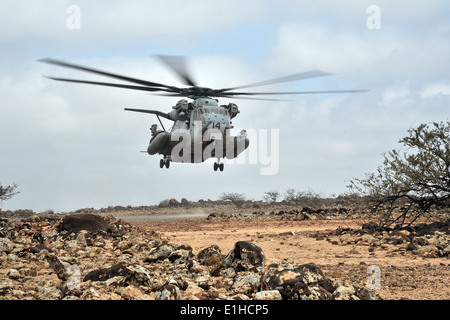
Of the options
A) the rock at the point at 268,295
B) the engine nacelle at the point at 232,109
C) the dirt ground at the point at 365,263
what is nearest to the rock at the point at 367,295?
the dirt ground at the point at 365,263

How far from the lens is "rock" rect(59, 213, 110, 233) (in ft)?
48.4

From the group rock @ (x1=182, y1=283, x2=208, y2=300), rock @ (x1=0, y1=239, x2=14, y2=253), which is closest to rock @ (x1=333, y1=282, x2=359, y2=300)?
rock @ (x1=182, y1=283, x2=208, y2=300)

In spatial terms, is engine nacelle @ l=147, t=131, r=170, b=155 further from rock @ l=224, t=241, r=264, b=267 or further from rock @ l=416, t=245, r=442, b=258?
rock @ l=224, t=241, r=264, b=267

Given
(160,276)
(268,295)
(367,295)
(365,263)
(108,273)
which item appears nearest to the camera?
(268,295)

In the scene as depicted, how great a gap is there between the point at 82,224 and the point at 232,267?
8.72 metres

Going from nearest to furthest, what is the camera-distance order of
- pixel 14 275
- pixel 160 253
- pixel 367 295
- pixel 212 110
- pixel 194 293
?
pixel 367 295
pixel 194 293
pixel 14 275
pixel 160 253
pixel 212 110

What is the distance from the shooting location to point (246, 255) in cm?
816

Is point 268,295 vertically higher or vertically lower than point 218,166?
lower

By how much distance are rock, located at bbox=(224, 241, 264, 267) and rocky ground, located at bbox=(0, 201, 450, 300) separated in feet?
0.06

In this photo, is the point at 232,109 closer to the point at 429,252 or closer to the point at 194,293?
the point at 429,252

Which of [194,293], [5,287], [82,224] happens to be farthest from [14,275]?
[82,224]
